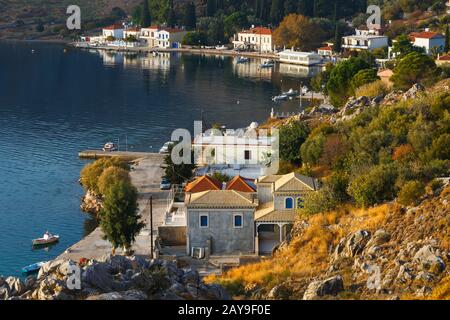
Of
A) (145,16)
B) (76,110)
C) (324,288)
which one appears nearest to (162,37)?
(145,16)

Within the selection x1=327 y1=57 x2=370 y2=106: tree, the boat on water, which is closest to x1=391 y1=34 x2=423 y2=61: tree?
x1=327 y1=57 x2=370 y2=106: tree

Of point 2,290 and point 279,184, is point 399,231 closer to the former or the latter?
point 279,184

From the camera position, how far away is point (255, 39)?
82.6 metres

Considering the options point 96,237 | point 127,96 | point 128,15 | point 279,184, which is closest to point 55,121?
point 127,96

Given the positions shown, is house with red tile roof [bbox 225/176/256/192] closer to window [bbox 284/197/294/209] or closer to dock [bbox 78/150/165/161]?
window [bbox 284/197/294/209]

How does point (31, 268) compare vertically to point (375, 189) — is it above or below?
below

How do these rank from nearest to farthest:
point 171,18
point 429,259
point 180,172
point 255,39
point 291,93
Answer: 1. point 429,259
2. point 180,172
3. point 291,93
4. point 255,39
5. point 171,18

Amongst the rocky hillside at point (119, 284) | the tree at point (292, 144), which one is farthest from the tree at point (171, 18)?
→ the rocky hillside at point (119, 284)

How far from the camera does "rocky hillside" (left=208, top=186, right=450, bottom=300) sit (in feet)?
58.3

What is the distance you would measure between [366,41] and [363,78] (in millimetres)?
28681

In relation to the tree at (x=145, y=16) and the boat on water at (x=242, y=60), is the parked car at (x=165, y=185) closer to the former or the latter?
the boat on water at (x=242, y=60)

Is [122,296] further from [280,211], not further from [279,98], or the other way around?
[279,98]

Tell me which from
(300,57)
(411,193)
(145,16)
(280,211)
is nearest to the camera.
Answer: (411,193)

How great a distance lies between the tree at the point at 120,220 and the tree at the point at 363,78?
21311 mm
